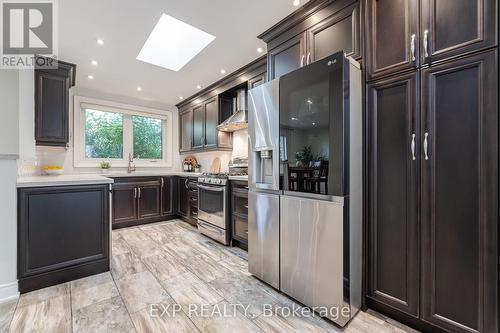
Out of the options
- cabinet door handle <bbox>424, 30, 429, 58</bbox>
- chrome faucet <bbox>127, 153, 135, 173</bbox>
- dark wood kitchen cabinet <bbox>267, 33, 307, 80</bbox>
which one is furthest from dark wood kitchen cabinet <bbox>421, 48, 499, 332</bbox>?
chrome faucet <bbox>127, 153, 135, 173</bbox>

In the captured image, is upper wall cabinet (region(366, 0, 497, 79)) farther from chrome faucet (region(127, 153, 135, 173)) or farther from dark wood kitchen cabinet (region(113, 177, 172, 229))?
chrome faucet (region(127, 153, 135, 173))

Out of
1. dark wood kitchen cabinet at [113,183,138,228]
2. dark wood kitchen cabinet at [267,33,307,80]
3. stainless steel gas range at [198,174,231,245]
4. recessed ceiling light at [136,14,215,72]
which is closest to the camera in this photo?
dark wood kitchen cabinet at [267,33,307,80]

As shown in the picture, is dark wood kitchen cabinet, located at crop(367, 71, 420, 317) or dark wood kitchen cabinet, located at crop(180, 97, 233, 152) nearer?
dark wood kitchen cabinet, located at crop(367, 71, 420, 317)

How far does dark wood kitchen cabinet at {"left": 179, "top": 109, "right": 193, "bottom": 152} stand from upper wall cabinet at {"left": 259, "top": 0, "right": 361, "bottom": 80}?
2783mm

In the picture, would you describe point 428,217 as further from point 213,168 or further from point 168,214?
point 168,214

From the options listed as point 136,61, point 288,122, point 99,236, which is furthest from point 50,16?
point 288,122

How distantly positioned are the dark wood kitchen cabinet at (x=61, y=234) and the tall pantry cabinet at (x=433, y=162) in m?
2.55

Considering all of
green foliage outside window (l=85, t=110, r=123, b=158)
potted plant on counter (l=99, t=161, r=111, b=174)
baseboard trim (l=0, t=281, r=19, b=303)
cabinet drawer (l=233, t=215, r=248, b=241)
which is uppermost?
green foliage outside window (l=85, t=110, r=123, b=158)

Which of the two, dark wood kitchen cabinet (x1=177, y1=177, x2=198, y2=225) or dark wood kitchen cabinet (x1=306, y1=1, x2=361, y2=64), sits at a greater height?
dark wood kitchen cabinet (x1=306, y1=1, x2=361, y2=64)

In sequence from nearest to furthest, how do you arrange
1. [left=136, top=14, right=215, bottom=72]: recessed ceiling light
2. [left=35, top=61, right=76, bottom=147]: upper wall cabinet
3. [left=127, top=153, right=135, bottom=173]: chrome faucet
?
[left=136, top=14, right=215, bottom=72]: recessed ceiling light
[left=35, top=61, right=76, bottom=147]: upper wall cabinet
[left=127, top=153, right=135, bottom=173]: chrome faucet

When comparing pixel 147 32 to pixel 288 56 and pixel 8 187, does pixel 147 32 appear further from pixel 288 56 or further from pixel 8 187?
pixel 8 187

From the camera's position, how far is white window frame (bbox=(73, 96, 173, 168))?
4055 mm

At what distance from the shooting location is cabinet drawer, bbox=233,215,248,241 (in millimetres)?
2845

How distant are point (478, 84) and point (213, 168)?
3.82 metres
